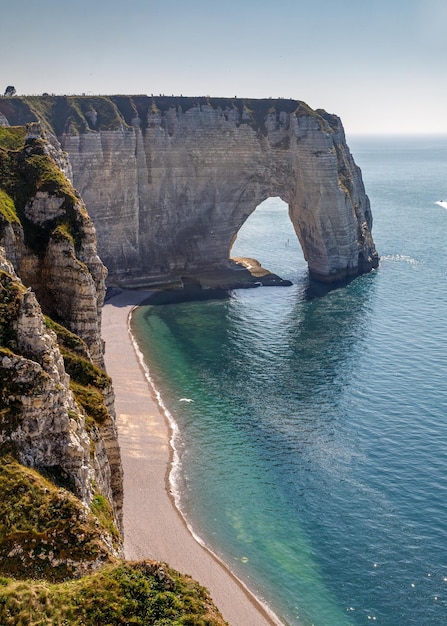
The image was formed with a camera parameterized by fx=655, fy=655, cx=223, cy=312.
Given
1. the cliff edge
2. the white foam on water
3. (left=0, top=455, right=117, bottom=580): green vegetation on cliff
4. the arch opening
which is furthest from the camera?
the arch opening

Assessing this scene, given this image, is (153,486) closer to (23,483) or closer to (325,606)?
(325,606)

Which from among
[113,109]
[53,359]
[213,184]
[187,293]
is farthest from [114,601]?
[213,184]

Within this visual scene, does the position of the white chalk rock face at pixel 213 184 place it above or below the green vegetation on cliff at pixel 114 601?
above

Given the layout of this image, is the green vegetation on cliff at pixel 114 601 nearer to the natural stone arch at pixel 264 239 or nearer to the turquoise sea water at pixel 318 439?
the turquoise sea water at pixel 318 439

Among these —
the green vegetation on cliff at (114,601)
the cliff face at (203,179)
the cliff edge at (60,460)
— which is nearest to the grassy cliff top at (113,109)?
the cliff face at (203,179)

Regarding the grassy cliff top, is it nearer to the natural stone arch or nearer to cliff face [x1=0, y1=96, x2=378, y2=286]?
cliff face [x1=0, y1=96, x2=378, y2=286]

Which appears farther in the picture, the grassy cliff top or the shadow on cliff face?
the shadow on cliff face

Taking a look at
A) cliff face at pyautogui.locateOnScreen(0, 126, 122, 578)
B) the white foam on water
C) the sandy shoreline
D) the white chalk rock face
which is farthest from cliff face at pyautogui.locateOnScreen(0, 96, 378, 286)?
cliff face at pyautogui.locateOnScreen(0, 126, 122, 578)

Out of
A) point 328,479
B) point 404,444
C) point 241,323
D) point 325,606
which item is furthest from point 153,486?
point 241,323

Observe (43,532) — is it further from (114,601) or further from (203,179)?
(203,179)
